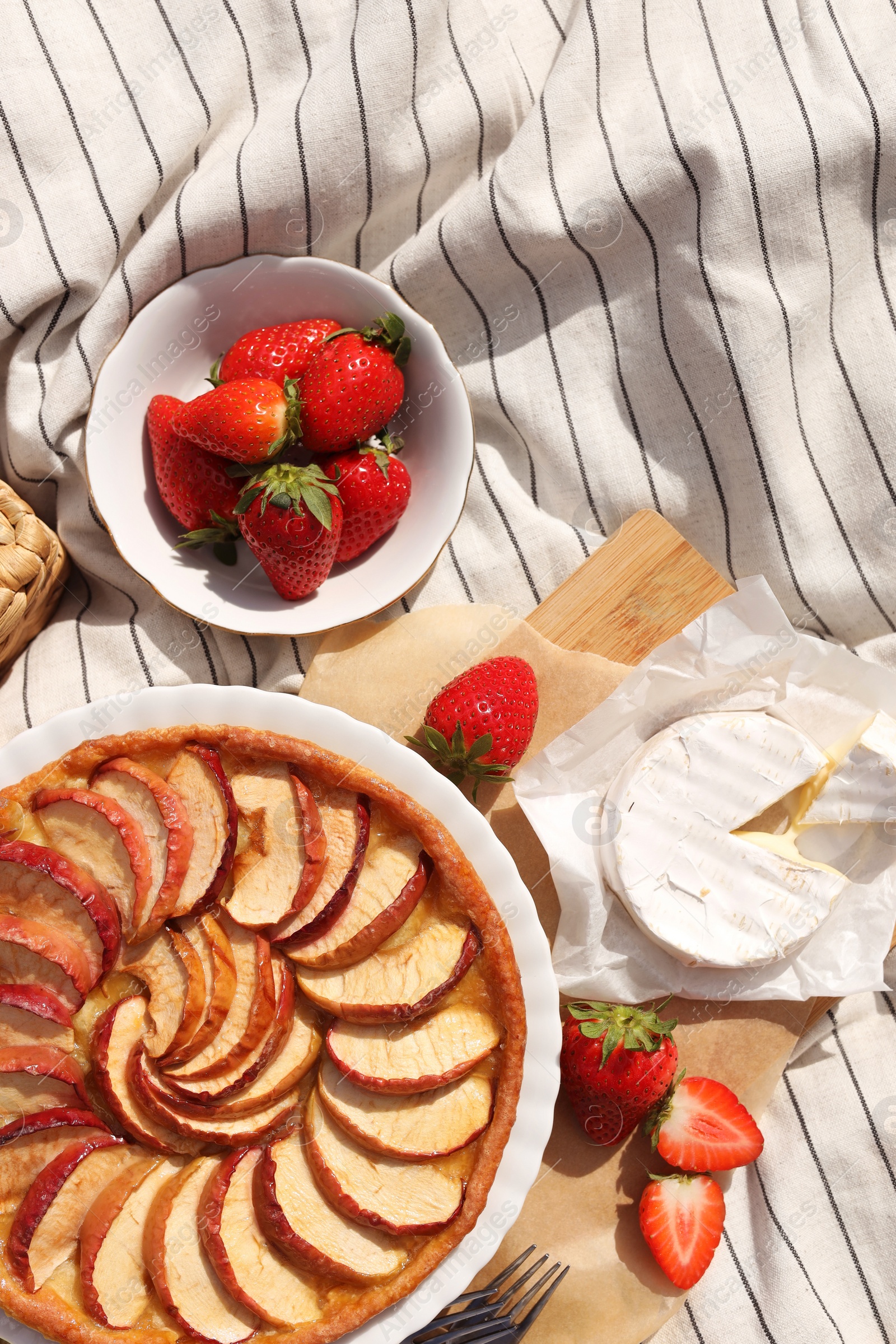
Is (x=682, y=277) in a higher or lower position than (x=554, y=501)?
higher

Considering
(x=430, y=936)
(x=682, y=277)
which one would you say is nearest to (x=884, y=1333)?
(x=430, y=936)

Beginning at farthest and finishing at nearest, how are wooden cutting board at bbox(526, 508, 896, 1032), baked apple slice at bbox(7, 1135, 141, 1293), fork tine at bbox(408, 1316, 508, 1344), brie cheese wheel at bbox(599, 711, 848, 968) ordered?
wooden cutting board at bbox(526, 508, 896, 1032) < brie cheese wheel at bbox(599, 711, 848, 968) < fork tine at bbox(408, 1316, 508, 1344) < baked apple slice at bbox(7, 1135, 141, 1293)

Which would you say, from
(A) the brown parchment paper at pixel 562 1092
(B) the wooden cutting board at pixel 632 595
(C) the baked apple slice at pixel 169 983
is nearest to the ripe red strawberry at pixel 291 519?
(A) the brown parchment paper at pixel 562 1092

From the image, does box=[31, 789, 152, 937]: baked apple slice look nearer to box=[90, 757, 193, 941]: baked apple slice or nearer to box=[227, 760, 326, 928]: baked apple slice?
box=[90, 757, 193, 941]: baked apple slice

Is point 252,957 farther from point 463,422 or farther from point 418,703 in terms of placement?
point 463,422

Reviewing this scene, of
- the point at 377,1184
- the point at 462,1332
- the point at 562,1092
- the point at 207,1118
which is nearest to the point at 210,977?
the point at 207,1118

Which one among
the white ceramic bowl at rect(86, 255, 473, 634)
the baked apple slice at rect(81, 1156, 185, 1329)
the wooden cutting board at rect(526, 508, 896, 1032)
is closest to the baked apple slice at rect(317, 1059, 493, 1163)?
the baked apple slice at rect(81, 1156, 185, 1329)

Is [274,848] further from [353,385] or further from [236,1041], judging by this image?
[353,385]
